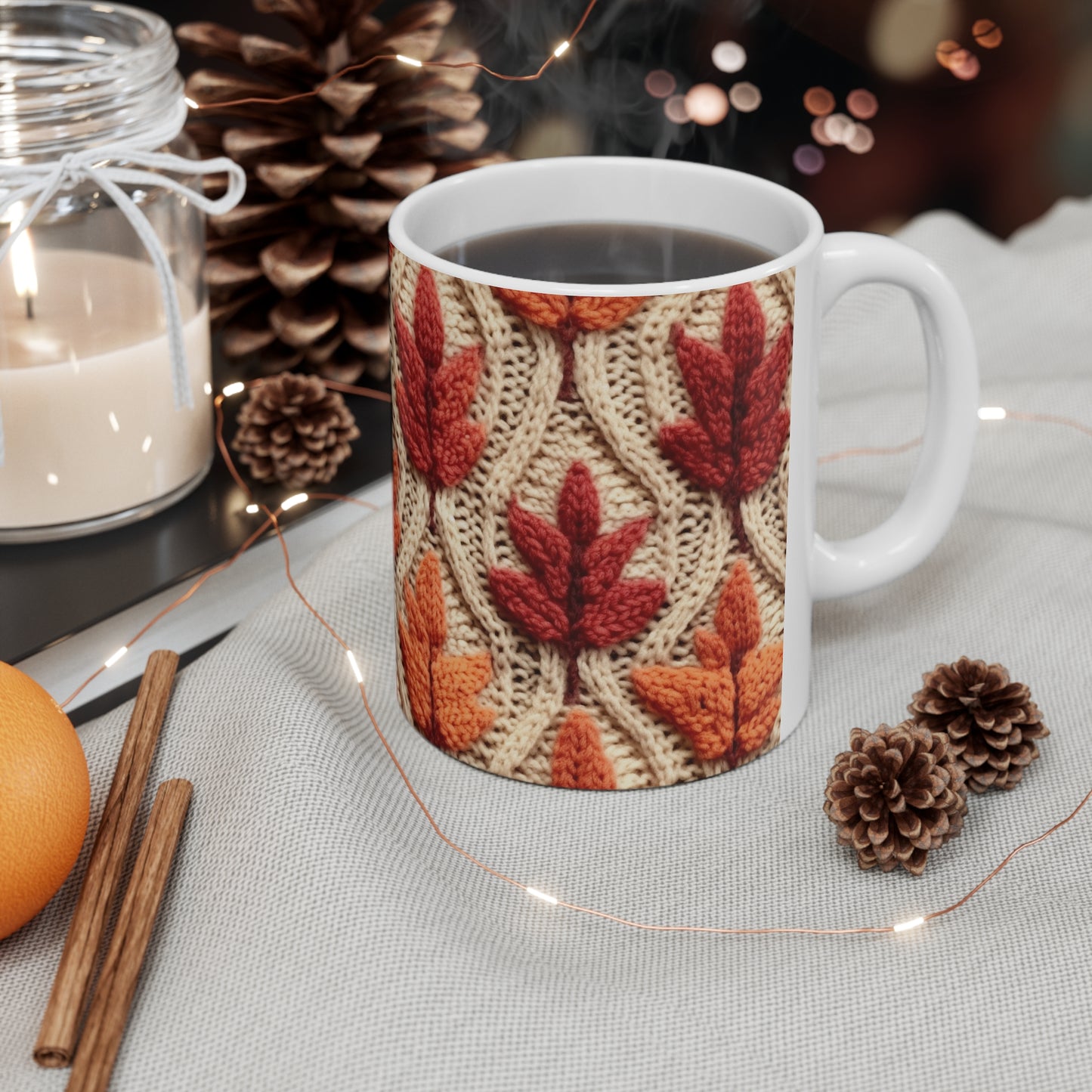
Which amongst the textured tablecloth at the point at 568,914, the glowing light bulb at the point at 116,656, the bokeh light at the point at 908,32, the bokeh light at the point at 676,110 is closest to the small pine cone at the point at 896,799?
the textured tablecloth at the point at 568,914

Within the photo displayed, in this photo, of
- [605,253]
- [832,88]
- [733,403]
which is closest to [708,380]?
[733,403]

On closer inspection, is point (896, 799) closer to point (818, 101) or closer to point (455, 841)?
point (455, 841)

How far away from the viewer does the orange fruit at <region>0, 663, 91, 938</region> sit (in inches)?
16.8

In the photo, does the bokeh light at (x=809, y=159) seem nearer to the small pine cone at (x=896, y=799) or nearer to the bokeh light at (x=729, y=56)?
the bokeh light at (x=729, y=56)

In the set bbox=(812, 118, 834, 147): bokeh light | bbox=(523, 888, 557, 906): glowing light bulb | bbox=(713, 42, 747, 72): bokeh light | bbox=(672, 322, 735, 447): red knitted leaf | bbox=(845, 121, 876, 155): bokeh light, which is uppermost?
bbox=(672, 322, 735, 447): red knitted leaf

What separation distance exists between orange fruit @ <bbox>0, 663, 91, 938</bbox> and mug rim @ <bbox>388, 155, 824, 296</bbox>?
0.68 ft

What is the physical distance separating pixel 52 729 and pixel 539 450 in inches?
7.7

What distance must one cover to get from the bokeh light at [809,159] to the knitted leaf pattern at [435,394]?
0.72m

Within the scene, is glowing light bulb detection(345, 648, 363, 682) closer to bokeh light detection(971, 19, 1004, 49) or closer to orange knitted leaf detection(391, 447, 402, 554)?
orange knitted leaf detection(391, 447, 402, 554)

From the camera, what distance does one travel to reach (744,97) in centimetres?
109

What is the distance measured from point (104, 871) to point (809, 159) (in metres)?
0.89

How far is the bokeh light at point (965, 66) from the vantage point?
1143mm

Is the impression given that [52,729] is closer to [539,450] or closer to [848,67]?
[539,450]

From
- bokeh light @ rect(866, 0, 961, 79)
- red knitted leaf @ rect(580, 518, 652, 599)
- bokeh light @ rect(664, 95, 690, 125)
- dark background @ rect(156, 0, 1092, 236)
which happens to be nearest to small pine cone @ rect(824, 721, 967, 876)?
red knitted leaf @ rect(580, 518, 652, 599)
